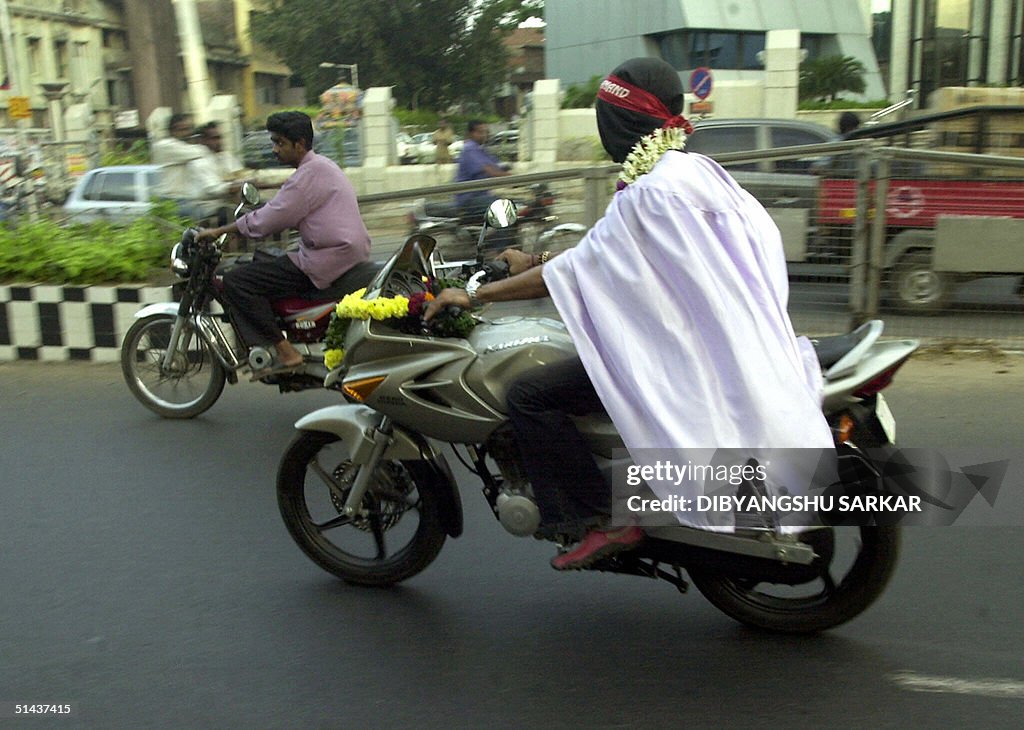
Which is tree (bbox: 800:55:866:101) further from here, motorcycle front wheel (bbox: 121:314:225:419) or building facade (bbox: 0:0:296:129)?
motorcycle front wheel (bbox: 121:314:225:419)

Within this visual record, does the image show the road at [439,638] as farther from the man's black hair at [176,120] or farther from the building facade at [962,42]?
the building facade at [962,42]

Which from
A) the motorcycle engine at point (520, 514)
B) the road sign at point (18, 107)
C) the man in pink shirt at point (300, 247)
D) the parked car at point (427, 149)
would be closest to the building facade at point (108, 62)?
the road sign at point (18, 107)

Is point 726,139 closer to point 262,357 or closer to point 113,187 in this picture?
point 262,357

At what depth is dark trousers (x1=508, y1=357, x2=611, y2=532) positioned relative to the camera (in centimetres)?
324

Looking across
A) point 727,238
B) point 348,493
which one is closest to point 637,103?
point 727,238

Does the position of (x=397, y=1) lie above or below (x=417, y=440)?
above

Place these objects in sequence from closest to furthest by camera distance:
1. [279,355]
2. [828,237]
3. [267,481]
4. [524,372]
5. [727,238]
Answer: [727,238]
[524,372]
[267,481]
[279,355]
[828,237]

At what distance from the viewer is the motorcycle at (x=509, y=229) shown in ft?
24.0

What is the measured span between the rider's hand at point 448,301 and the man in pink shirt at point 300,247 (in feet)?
8.64

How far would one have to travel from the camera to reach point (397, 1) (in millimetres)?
41750

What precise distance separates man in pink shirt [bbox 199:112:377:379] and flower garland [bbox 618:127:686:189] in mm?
3002

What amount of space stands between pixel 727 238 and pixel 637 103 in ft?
1.53

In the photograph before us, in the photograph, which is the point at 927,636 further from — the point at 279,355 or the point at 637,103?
the point at 279,355

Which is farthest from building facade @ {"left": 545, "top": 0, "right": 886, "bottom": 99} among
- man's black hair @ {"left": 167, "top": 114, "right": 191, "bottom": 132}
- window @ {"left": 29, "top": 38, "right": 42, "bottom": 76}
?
man's black hair @ {"left": 167, "top": 114, "right": 191, "bottom": 132}
